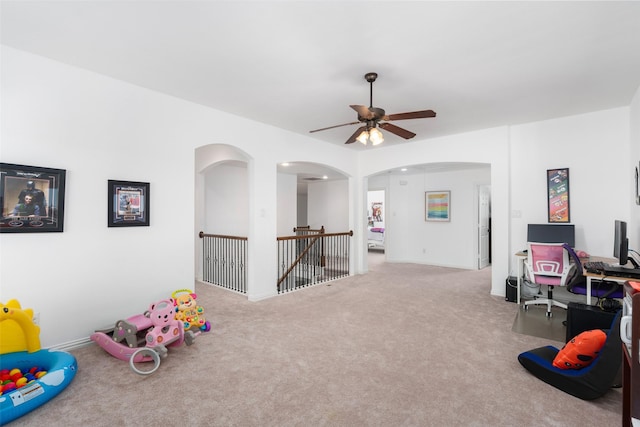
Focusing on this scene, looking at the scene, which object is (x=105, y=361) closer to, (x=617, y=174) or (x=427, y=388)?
(x=427, y=388)

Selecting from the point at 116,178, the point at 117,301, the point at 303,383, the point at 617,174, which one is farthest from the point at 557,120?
the point at 117,301

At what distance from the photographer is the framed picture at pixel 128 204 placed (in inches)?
124

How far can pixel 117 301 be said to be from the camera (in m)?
3.21

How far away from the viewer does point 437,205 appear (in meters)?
7.77

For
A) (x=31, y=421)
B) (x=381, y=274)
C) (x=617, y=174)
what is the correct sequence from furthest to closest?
(x=381, y=274)
(x=617, y=174)
(x=31, y=421)

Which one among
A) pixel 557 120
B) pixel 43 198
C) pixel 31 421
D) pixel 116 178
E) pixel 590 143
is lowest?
pixel 31 421

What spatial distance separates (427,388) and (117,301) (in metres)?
3.09

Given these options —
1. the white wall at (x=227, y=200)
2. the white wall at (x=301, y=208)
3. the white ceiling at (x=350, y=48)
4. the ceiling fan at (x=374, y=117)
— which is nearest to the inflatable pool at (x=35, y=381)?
the white ceiling at (x=350, y=48)

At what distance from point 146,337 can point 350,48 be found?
3.06 meters

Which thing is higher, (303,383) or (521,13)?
(521,13)

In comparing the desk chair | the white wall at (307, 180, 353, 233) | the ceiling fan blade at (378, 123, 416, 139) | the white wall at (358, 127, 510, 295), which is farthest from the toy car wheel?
the white wall at (307, 180, 353, 233)

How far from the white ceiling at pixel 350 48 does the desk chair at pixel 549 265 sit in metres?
1.81

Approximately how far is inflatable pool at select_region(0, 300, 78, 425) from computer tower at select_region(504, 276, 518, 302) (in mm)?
5113

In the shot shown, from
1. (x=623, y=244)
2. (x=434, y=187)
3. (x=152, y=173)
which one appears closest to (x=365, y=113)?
(x=152, y=173)
